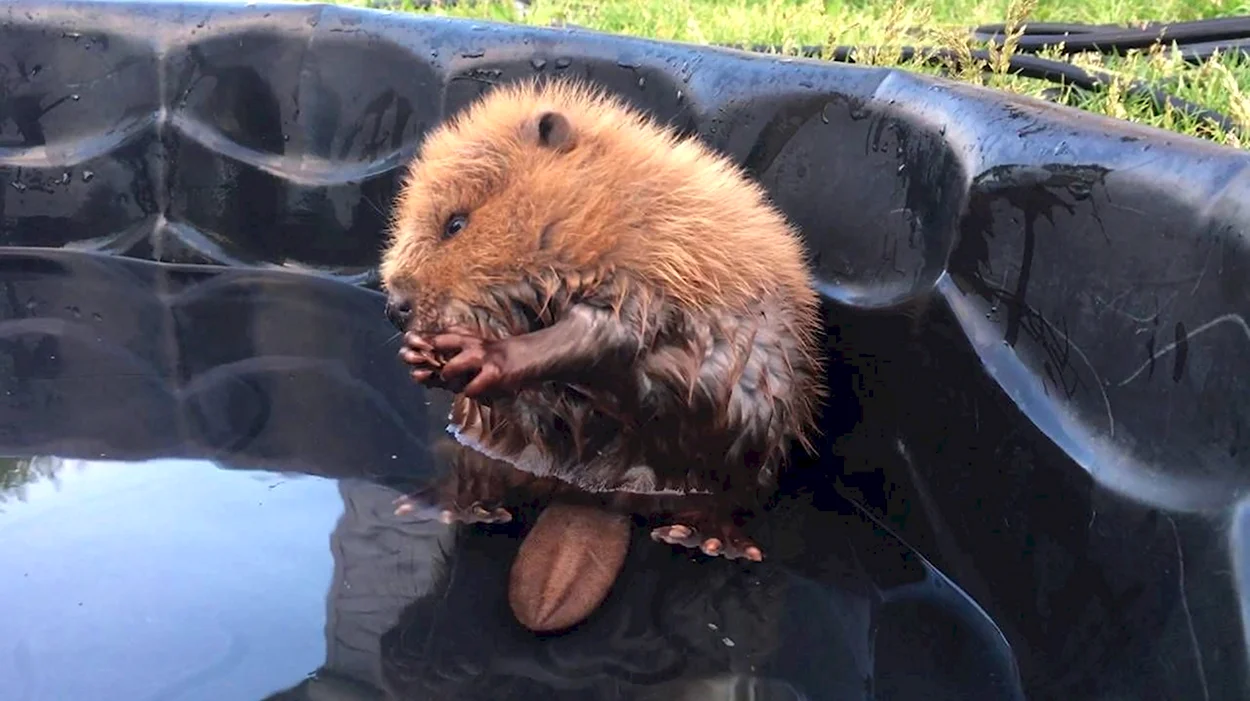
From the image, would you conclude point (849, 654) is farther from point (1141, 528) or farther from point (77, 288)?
point (77, 288)

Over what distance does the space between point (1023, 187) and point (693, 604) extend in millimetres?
768

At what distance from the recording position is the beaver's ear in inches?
73.7

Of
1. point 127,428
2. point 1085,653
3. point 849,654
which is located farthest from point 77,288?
point 1085,653

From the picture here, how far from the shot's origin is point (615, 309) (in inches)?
68.7

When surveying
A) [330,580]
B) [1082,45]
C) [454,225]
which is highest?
[1082,45]

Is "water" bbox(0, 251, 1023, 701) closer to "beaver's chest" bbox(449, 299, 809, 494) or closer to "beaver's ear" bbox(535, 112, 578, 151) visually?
"beaver's chest" bbox(449, 299, 809, 494)

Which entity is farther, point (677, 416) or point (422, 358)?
point (677, 416)

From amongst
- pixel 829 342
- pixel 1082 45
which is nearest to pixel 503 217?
pixel 829 342

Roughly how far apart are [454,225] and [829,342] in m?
0.65

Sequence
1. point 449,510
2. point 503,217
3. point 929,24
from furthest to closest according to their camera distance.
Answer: point 929,24 < point 449,510 < point 503,217

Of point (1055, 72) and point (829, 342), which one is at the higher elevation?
point (1055, 72)

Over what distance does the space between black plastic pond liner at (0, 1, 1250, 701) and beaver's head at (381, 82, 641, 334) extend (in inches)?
14.7

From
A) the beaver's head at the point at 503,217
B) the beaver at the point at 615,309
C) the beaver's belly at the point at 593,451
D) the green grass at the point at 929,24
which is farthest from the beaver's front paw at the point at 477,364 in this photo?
the green grass at the point at 929,24

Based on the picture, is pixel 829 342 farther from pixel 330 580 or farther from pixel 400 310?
pixel 330 580
